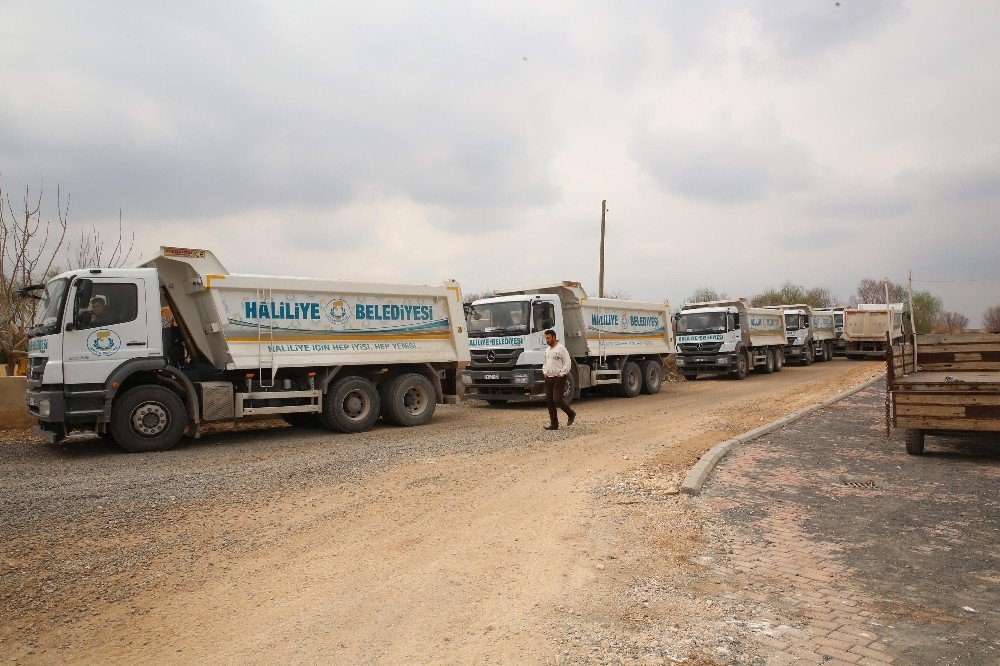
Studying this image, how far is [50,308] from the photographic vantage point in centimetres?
1009

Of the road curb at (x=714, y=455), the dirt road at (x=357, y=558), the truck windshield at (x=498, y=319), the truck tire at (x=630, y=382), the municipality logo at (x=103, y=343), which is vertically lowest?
the dirt road at (x=357, y=558)

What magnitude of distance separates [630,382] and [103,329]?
13109 millimetres

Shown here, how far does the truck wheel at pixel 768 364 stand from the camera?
2820 cm

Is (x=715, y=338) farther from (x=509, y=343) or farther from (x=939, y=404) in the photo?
(x=939, y=404)

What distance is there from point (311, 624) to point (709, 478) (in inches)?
187

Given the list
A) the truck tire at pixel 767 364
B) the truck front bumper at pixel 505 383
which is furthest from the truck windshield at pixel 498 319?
the truck tire at pixel 767 364

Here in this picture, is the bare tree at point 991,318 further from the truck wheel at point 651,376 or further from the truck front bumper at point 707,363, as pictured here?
the truck wheel at point 651,376

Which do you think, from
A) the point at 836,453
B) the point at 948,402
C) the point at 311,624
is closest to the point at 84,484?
the point at 311,624

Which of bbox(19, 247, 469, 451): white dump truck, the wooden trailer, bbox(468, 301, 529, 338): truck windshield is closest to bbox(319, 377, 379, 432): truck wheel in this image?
bbox(19, 247, 469, 451): white dump truck

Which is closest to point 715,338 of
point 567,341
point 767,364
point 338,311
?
point 767,364

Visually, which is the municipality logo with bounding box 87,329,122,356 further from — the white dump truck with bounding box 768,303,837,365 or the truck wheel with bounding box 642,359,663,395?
the white dump truck with bounding box 768,303,837,365

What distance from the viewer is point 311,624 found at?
4160 millimetres

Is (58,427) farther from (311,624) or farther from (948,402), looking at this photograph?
(948,402)

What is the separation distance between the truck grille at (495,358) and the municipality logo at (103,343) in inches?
311
